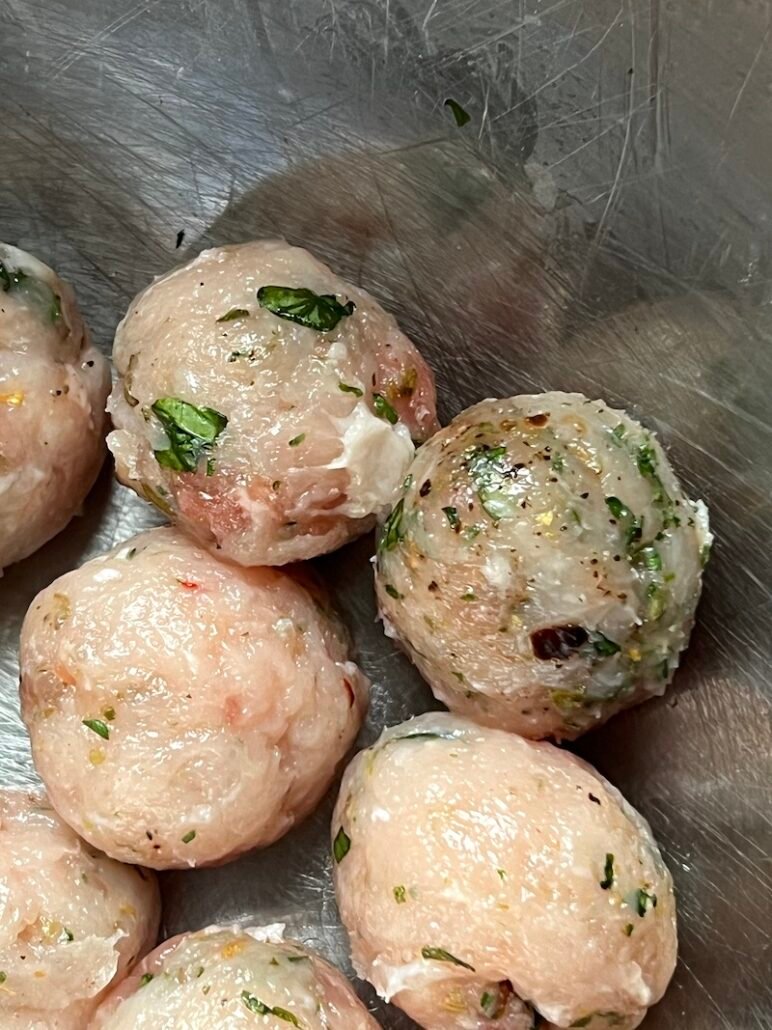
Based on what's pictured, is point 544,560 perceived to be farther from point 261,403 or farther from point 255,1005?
point 255,1005

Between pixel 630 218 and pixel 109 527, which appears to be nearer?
pixel 630 218

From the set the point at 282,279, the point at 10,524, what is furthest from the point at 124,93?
the point at 10,524

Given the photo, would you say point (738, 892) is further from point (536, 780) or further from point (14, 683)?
point (14, 683)

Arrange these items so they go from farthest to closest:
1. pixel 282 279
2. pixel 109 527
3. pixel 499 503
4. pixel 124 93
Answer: pixel 109 527, pixel 124 93, pixel 282 279, pixel 499 503

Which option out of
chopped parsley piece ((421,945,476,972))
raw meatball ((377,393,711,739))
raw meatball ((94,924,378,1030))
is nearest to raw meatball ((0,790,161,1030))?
raw meatball ((94,924,378,1030))

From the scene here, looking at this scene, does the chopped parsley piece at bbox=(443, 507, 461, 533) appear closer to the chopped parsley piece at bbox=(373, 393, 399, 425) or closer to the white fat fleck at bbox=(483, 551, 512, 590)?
the white fat fleck at bbox=(483, 551, 512, 590)

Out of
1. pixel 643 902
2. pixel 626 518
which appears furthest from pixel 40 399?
pixel 643 902
